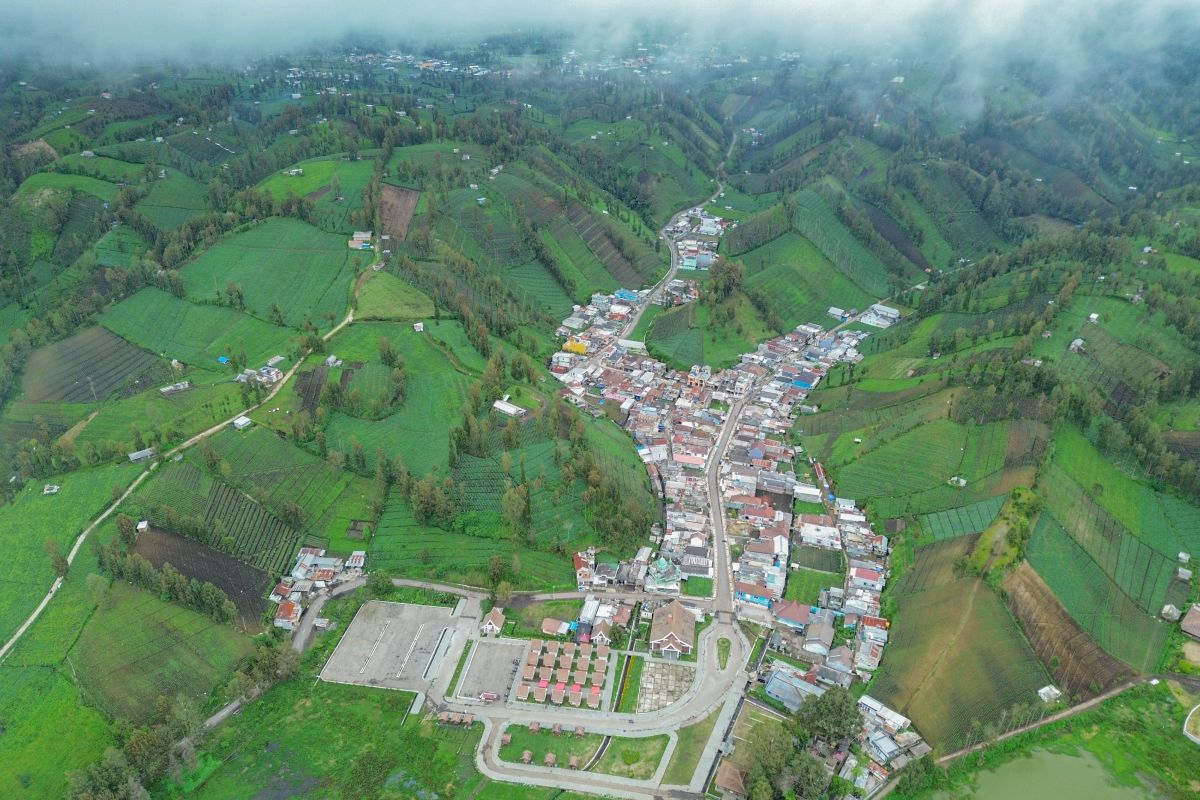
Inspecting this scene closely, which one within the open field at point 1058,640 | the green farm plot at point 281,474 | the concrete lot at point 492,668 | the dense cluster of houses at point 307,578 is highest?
the open field at point 1058,640

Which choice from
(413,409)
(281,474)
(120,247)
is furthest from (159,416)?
(120,247)

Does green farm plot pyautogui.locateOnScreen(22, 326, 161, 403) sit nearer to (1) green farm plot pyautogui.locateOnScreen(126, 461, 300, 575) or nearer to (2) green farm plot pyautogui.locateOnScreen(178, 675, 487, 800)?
(1) green farm plot pyautogui.locateOnScreen(126, 461, 300, 575)

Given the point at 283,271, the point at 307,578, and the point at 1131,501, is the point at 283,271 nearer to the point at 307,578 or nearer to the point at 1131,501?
the point at 307,578

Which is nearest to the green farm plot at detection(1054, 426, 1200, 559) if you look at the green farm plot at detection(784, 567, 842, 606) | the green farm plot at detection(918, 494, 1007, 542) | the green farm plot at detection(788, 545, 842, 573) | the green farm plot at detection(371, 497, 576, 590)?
the green farm plot at detection(918, 494, 1007, 542)

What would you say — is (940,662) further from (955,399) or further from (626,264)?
(626,264)

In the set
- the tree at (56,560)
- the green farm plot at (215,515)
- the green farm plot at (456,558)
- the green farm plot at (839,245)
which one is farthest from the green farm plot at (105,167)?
the green farm plot at (839,245)

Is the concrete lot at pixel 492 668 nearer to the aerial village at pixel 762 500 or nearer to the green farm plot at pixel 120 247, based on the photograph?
the aerial village at pixel 762 500
